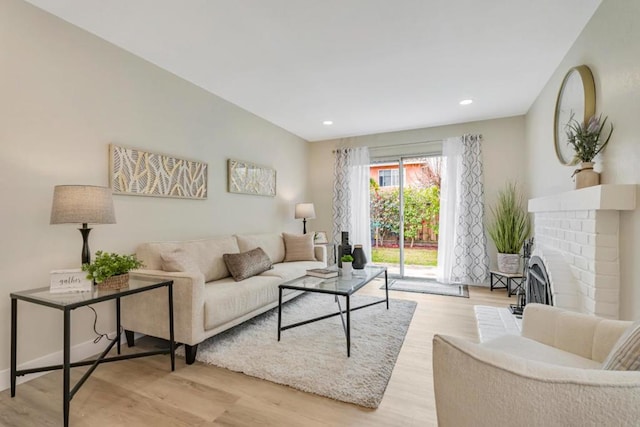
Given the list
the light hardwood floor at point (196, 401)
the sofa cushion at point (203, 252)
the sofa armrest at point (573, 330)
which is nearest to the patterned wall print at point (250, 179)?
the sofa cushion at point (203, 252)

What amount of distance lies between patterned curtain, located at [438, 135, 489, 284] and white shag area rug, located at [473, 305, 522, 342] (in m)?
1.06

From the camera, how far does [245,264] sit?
9.84ft

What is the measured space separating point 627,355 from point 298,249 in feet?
11.4

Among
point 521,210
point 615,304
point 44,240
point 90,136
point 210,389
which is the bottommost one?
point 210,389

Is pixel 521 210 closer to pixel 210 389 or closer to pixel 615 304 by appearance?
pixel 615 304

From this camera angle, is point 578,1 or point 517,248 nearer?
point 578,1

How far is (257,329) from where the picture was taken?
2.72 metres

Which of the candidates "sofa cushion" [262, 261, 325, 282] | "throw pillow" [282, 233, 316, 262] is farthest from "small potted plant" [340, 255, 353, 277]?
"throw pillow" [282, 233, 316, 262]

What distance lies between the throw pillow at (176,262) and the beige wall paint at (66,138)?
37 cm

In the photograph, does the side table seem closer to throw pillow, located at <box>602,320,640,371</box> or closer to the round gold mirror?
the round gold mirror

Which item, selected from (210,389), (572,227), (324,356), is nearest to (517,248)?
(572,227)

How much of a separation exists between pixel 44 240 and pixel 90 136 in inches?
32.6

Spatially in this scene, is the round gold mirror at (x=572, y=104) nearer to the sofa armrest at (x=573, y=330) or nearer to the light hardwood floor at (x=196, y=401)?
the sofa armrest at (x=573, y=330)

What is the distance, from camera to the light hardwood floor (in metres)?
1.56
